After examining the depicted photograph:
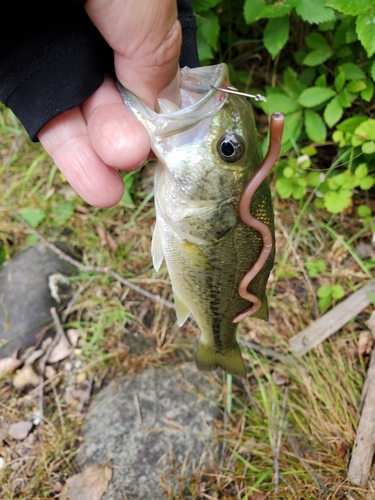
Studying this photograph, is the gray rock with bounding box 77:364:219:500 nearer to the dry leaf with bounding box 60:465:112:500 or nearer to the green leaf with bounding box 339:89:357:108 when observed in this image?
the dry leaf with bounding box 60:465:112:500

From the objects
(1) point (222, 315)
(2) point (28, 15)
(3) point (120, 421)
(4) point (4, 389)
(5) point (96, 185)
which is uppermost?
(2) point (28, 15)

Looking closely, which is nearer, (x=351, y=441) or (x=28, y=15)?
(x=28, y=15)

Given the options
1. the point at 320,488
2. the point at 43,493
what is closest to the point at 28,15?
the point at 43,493

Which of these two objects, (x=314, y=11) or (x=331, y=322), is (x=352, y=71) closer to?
(x=314, y=11)

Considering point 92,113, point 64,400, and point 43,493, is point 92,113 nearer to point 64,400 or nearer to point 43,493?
point 64,400

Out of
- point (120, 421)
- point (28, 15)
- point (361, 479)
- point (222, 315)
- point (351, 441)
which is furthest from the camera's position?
point (120, 421)

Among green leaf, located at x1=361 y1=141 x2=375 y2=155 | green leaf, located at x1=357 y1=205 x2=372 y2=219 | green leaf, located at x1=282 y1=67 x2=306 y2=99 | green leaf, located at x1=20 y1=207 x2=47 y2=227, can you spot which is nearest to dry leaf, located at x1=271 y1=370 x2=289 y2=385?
green leaf, located at x1=357 y1=205 x2=372 y2=219
